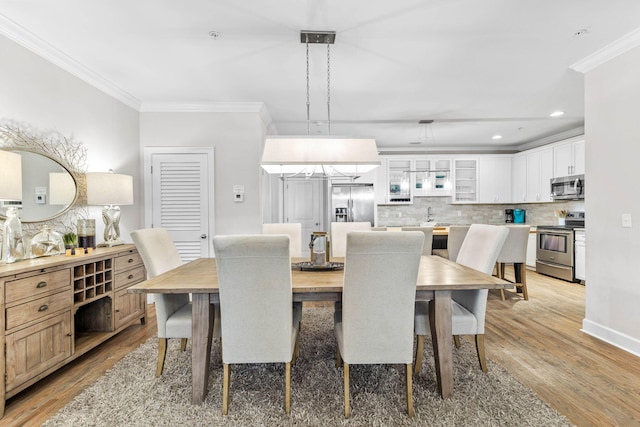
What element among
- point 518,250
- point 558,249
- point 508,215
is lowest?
point 558,249

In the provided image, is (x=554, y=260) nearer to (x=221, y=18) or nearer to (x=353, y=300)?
(x=353, y=300)

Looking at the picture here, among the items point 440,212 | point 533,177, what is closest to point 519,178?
point 533,177

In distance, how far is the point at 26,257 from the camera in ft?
7.58

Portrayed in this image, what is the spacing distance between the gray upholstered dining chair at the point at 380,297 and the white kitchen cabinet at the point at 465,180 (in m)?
5.56

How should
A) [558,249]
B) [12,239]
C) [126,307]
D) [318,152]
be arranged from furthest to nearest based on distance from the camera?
[558,249] < [126,307] < [318,152] < [12,239]

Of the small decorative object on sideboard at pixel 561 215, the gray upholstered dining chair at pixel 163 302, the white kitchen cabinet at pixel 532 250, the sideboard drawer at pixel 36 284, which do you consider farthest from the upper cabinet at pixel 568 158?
the sideboard drawer at pixel 36 284

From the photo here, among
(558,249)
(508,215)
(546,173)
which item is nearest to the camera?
(558,249)

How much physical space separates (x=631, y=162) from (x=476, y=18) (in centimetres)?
170

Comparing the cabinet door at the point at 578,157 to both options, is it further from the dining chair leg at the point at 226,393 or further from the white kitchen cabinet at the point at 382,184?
the dining chair leg at the point at 226,393

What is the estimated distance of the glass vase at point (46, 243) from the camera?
94.0 inches

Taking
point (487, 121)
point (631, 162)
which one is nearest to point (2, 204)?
point (631, 162)

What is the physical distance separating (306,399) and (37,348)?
1.71m

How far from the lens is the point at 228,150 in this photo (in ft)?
13.6

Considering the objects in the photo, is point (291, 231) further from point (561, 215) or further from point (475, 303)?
point (561, 215)
